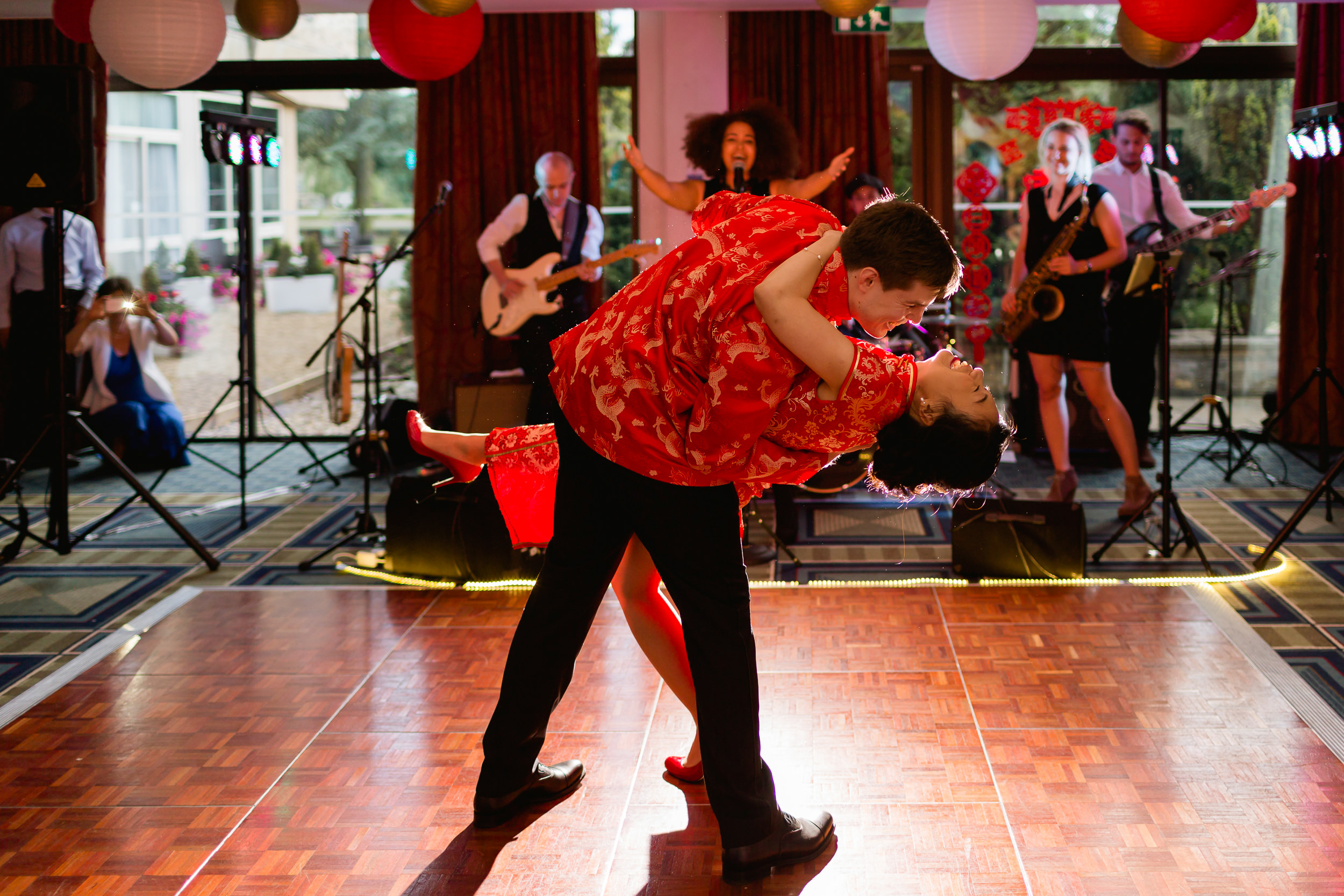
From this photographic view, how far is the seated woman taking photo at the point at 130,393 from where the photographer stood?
19.6 ft

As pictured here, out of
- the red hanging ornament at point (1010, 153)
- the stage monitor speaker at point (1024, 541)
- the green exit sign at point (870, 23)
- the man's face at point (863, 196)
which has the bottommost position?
the stage monitor speaker at point (1024, 541)

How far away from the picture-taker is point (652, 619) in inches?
91.7

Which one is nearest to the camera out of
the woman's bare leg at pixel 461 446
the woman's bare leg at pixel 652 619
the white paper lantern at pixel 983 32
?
the woman's bare leg at pixel 652 619

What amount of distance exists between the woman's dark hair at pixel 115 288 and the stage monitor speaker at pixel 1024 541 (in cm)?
413

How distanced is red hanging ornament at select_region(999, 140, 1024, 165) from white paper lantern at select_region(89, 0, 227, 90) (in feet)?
13.5

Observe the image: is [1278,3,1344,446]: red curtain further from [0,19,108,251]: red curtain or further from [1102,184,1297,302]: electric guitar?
[0,19,108,251]: red curtain

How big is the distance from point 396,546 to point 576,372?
2259 millimetres

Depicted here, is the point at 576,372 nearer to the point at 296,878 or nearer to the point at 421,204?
the point at 296,878

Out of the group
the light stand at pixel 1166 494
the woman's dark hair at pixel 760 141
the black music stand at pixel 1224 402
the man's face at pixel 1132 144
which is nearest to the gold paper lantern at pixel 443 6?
the woman's dark hair at pixel 760 141

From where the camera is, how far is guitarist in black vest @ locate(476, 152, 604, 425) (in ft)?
20.0

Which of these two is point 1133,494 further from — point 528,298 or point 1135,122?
point 528,298

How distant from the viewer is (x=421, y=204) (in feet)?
21.5

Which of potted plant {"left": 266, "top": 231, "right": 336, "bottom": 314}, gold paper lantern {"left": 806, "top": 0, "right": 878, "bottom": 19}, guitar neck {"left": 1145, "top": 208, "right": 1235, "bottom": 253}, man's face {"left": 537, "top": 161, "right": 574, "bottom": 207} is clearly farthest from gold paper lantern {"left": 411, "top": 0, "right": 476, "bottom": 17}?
guitar neck {"left": 1145, "top": 208, "right": 1235, "bottom": 253}

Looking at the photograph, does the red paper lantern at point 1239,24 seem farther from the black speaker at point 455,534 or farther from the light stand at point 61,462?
the light stand at point 61,462
